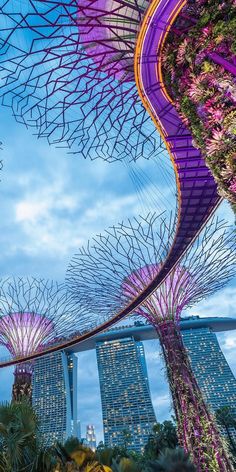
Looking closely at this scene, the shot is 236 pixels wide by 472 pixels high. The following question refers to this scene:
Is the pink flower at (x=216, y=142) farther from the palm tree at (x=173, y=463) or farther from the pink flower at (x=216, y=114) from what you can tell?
the palm tree at (x=173, y=463)

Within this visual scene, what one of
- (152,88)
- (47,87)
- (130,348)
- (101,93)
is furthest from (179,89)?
(130,348)

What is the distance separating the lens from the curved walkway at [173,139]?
287 inches

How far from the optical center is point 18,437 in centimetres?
841

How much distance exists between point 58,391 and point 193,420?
11510 cm

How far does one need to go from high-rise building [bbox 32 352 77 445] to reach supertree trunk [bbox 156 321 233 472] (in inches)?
3839

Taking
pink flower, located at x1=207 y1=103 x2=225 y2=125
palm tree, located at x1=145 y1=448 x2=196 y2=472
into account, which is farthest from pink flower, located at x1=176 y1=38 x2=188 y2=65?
palm tree, located at x1=145 y1=448 x2=196 y2=472

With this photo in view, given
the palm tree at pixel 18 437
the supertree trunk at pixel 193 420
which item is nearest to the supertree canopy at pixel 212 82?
the palm tree at pixel 18 437

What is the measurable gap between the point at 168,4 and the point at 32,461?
11.2m

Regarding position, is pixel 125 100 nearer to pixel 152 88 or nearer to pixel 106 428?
pixel 152 88

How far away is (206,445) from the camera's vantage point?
14.2 metres

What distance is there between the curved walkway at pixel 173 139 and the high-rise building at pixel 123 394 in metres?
105

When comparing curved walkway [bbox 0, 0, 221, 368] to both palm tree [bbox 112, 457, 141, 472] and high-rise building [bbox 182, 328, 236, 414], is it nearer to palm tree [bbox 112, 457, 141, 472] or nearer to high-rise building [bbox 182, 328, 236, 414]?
palm tree [bbox 112, 457, 141, 472]

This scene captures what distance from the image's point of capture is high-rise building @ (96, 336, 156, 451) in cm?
10800

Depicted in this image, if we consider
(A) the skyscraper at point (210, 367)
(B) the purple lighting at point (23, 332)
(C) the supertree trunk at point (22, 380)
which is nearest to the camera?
(C) the supertree trunk at point (22, 380)
